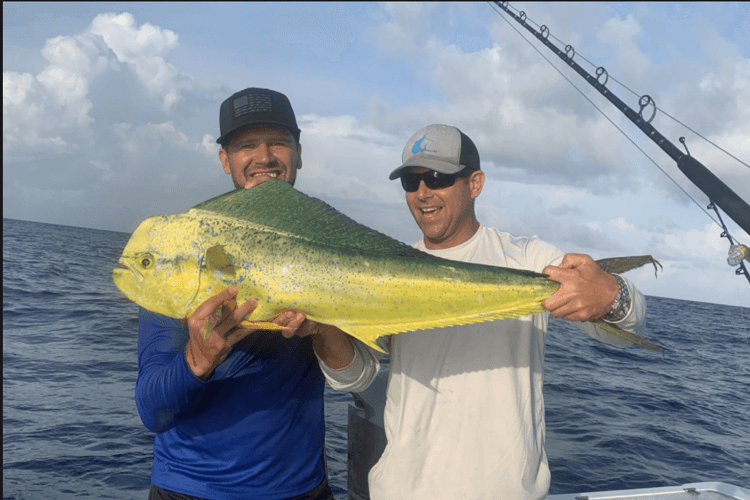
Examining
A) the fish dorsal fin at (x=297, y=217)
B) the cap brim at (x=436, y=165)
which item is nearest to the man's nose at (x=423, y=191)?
the cap brim at (x=436, y=165)

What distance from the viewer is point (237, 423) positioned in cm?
237

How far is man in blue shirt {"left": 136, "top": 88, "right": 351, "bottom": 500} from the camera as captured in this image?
89.9 inches

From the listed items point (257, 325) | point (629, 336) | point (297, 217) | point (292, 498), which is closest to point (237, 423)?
point (292, 498)

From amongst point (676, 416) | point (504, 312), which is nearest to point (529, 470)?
point (504, 312)

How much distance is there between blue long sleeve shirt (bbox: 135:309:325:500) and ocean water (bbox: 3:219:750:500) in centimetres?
461

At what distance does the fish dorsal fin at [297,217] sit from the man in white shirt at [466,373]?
610mm

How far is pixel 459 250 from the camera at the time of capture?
8.80 feet

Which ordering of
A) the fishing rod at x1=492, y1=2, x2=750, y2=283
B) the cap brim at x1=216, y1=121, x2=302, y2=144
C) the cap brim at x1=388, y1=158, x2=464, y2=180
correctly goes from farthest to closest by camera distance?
the fishing rod at x1=492, y1=2, x2=750, y2=283, the cap brim at x1=388, y1=158, x2=464, y2=180, the cap brim at x1=216, y1=121, x2=302, y2=144

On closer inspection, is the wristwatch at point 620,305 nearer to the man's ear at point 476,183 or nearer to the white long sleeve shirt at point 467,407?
the white long sleeve shirt at point 467,407

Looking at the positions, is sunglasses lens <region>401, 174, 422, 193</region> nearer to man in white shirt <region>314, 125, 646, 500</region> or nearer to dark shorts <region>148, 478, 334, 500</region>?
man in white shirt <region>314, 125, 646, 500</region>

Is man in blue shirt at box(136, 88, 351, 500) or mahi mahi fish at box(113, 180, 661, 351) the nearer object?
mahi mahi fish at box(113, 180, 661, 351)

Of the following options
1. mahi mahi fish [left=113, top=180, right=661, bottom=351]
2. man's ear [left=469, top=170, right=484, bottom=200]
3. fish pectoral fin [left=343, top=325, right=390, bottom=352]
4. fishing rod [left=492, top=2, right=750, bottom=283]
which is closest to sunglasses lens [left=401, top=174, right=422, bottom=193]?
man's ear [left=469, top=170, right=484, bottom=200]

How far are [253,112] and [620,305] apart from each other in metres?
1.93

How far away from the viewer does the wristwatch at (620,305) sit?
210 cm
